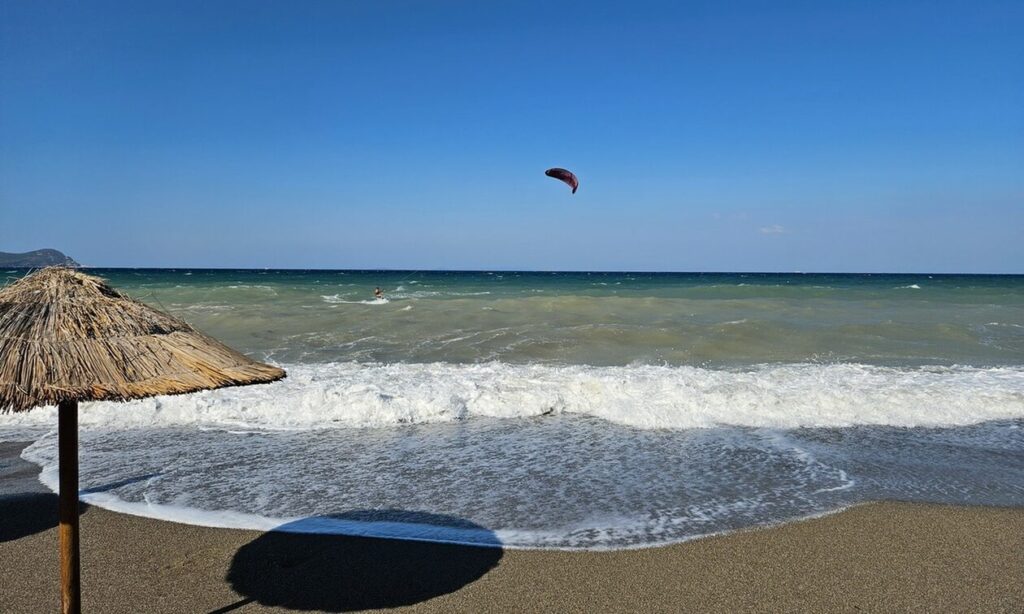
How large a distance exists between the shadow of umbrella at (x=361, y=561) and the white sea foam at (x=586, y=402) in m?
3.54

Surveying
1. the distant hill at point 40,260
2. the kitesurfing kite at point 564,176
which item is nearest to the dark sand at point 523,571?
the distant hill at point 40,260

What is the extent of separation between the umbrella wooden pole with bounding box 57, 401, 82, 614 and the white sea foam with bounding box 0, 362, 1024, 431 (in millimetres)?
5092

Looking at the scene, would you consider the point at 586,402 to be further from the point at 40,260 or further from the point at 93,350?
the point at 93,350

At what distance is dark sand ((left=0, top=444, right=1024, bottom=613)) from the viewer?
401 cm

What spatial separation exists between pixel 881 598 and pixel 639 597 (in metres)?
1.51

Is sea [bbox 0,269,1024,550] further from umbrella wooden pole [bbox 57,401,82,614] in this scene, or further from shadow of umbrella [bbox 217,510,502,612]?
umbrella wooden pole [bbox 57,401,82,614]

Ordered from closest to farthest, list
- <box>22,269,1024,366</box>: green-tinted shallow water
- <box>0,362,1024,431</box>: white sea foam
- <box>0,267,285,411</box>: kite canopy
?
<box>0,267,285,411</box>: kite canopy < <box>0,362,1024,431</box>: white sea foam < <box>22,269,1024,366</box>: green-tinted shallow water

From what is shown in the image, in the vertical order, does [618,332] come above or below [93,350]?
below

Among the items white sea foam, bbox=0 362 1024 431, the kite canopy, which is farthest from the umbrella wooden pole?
white sea foam, bbox=0 362 1024 431

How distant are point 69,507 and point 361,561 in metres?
1.91

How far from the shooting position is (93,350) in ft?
9.91

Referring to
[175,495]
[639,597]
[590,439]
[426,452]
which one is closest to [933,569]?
[639,597]

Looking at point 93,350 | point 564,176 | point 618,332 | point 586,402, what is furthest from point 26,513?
point 618,332

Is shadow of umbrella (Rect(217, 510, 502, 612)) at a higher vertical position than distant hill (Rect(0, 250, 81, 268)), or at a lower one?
lower
